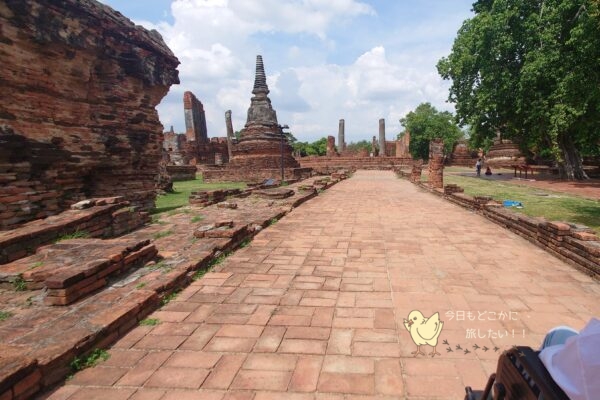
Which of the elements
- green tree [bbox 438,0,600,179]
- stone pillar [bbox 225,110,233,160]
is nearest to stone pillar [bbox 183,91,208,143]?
stone pillar [bbox 225,110,233,160]

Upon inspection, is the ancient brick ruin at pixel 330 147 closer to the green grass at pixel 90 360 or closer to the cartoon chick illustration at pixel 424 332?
the cartoon chick illustration at pixel 424 332

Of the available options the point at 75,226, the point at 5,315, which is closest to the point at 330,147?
the point at 75,226

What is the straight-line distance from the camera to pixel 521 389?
130cm

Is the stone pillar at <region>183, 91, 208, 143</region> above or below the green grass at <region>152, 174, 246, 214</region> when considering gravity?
above

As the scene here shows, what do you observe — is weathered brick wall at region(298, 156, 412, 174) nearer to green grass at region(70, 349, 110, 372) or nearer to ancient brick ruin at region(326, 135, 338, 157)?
ancient brick ruin at region(326, 135, 338, 157)

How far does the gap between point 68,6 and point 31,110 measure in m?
2.38

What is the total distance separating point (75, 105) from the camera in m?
7.57

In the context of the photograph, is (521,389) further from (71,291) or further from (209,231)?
(209,231)

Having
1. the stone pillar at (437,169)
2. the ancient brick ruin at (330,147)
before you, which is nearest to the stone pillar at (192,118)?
the ancient brick ruin at (330,147)

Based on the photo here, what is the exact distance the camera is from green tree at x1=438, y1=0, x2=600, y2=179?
14.1m

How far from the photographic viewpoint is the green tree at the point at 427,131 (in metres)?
41.2

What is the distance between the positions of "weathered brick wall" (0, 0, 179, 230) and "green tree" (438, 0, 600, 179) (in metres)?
13.7

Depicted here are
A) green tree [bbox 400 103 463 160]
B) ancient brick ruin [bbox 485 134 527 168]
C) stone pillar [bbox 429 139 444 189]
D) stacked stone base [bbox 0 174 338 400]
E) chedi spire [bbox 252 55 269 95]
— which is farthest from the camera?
green tree [bbox 400 103 463 160]

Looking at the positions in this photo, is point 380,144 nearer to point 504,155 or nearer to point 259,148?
point 504,155
